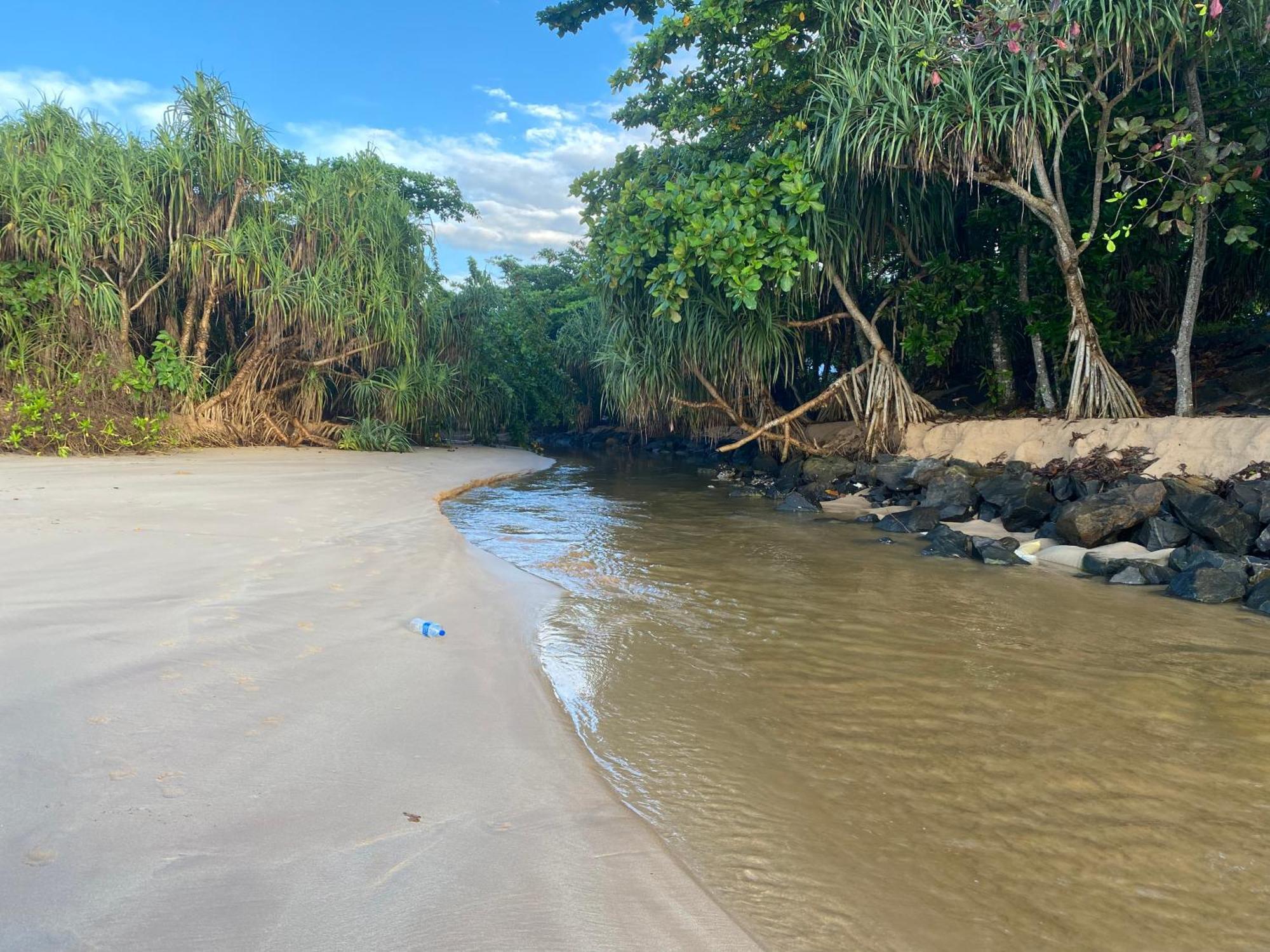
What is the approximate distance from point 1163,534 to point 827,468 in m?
4.70

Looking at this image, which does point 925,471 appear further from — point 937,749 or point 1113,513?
point 937,749

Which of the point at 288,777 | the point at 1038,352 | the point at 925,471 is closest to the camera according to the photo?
the point at 288,777

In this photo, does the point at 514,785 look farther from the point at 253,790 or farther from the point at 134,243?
the point at 134,243

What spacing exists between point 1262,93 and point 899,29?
433 cm

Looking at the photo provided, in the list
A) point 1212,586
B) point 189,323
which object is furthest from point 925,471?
point 189,323

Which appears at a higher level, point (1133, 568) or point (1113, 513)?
point (1113, 513)

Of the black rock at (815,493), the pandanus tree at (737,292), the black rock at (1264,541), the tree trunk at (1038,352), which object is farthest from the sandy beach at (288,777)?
the tree trunk at (1038,352)

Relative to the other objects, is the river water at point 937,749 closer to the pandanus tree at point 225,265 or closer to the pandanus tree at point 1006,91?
the pandanus tree at point 1006,91

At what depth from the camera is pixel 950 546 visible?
683 cm

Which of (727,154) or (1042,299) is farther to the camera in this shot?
(727,154)

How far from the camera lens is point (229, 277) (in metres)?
Result: 12.1

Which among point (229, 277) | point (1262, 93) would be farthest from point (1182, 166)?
point (229, 277)

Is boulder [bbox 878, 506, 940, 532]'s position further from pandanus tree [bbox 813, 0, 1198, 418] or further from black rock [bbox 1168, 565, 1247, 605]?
black rock [bbox 1168, 565, 1247, 605]

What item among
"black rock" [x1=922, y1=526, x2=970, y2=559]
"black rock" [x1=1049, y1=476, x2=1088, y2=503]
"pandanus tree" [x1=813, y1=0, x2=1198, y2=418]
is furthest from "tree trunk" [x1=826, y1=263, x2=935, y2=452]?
"black rock" [x1=922, y1=526, x2=970, y2=559]
